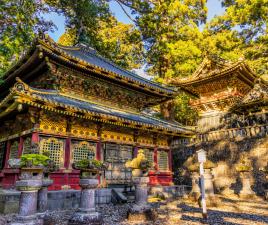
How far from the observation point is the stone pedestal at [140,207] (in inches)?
288

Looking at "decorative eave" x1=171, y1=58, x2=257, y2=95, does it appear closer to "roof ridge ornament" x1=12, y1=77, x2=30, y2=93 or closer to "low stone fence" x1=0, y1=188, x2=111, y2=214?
"low stone fence" x1=0, y1=188, x2=111, y2=214

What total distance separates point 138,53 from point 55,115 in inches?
741

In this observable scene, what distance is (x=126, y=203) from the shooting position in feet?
36.4

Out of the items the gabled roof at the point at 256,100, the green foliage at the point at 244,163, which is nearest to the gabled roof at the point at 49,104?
the green foliage at the point at 244,163

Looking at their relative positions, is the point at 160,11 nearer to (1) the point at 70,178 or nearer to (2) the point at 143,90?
(2) the point at 143,90

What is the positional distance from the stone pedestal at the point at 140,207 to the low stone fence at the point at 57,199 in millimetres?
3495

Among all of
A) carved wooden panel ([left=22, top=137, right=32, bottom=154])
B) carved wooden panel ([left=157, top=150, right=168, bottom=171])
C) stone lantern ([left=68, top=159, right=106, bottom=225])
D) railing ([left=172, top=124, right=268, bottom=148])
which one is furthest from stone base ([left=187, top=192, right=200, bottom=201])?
carved wooden panel ([left=22, top=137, right=32, bottom=154])

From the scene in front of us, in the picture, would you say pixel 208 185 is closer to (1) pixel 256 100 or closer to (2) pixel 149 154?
(2) pixel 149 154

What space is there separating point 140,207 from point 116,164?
535 cm

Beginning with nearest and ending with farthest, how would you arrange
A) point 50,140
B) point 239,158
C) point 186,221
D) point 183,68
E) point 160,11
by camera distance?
point 186,221 < point 50,140 < point 239,158 < point 183,68 < point 160,11

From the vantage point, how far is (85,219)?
6.27 metres

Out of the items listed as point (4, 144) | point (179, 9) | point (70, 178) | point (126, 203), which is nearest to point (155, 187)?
point (126, 203)

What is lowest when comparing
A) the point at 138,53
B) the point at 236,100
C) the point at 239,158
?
the point at 239,158

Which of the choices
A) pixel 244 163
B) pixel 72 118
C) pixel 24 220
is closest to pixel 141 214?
pixel 24 220
